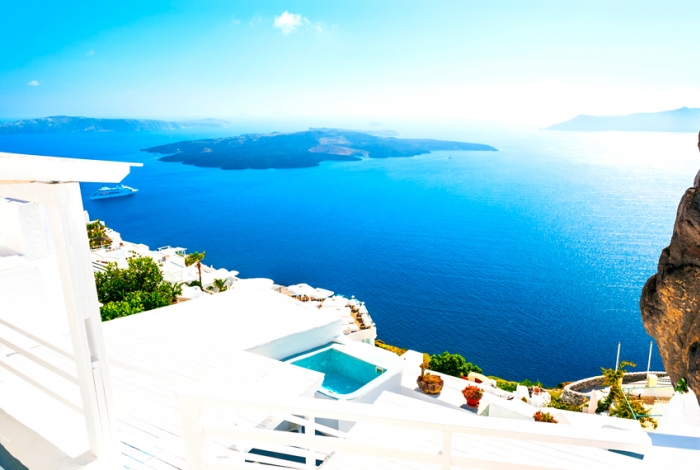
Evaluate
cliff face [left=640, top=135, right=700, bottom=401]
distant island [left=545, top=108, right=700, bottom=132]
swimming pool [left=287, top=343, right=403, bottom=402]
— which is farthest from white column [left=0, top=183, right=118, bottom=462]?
distant island [left=545, top=108, right=700, bottom=132]

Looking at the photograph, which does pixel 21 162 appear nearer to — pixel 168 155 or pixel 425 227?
pixel 425 227

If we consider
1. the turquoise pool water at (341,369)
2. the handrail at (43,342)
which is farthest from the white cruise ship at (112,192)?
the handrail at (43,342)

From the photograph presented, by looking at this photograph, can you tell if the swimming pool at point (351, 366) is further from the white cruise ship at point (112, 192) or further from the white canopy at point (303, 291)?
the white cruise ship at point (112, 192)

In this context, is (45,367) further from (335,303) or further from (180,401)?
(335,303)

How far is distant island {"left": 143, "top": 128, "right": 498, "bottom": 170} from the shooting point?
119m

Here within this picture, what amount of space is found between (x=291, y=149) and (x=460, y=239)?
92.5m

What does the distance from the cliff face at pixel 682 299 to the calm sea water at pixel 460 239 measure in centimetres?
2824

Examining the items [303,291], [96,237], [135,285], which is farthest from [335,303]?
[96,237]

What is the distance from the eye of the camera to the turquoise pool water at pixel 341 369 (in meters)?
7.35

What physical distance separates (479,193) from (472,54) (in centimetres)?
6431

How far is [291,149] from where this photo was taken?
450 ft

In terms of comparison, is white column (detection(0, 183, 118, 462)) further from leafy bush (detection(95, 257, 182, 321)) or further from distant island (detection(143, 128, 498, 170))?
distant island (detection(143, 128, 498, 170))

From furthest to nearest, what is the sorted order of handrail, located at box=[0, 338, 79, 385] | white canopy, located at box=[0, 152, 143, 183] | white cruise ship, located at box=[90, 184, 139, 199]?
white cruise ship, located at box=[90, 184, 139, 199] < handrail, located at box=[0, 338, 79, 385] < white canopy, located at box=[0, 152, 143, 183]

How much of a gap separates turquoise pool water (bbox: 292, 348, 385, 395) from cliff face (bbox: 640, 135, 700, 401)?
5.84 meters
